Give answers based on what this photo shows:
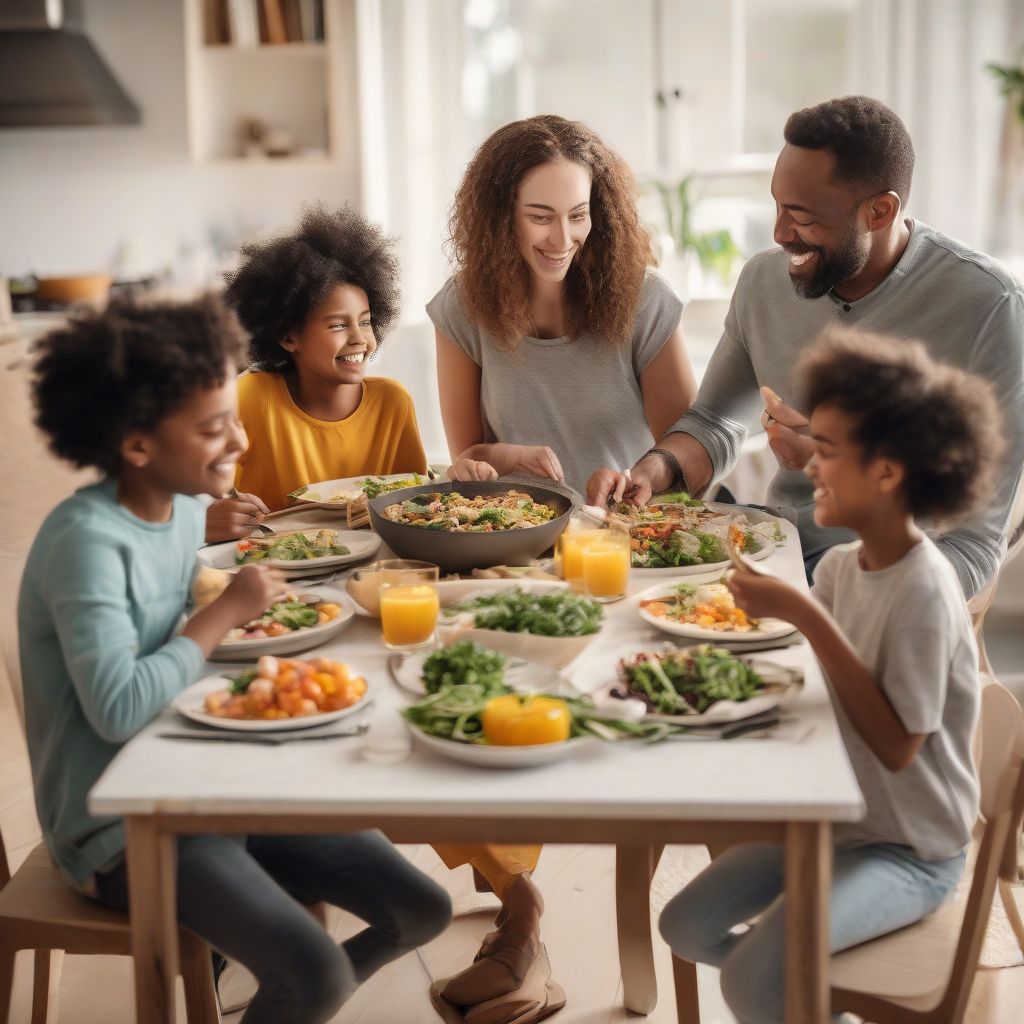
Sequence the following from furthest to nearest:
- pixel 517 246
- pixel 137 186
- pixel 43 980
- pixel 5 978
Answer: pixel 137 186, pixel 517 246, pixel 43 980, pixel 5 978

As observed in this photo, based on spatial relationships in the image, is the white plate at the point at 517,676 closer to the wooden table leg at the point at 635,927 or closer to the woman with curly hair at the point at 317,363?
the wooden table leg at the point at 635,927

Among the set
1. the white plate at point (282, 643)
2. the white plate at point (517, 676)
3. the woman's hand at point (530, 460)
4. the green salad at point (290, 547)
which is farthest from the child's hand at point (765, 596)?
the woman's hand at point (530, 460)

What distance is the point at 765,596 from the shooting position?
4.52 feet

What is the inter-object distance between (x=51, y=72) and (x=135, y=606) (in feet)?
11.9

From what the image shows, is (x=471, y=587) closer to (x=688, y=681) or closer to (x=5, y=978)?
(x=688, y=681)

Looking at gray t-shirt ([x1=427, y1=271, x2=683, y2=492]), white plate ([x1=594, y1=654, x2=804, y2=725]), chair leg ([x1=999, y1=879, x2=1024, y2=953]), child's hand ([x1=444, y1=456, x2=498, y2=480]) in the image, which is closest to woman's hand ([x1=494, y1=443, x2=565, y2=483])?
child's hand ([x1=444, y1=456, x2=498, y2=480])

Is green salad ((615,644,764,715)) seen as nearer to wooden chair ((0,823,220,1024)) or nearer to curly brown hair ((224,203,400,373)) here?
wooden chair ((0,823,220,1024))

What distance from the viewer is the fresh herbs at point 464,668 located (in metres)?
1.32

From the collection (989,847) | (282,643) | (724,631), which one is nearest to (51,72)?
(282,643)

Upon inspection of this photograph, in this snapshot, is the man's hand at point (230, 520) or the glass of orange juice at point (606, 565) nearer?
the glass of orange juice at point (606, 565)

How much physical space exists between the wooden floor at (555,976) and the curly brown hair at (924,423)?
0.97m

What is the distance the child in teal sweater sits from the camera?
1.33 meters

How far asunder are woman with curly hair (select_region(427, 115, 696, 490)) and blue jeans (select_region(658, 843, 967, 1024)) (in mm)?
1049

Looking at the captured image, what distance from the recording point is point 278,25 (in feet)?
14.0
